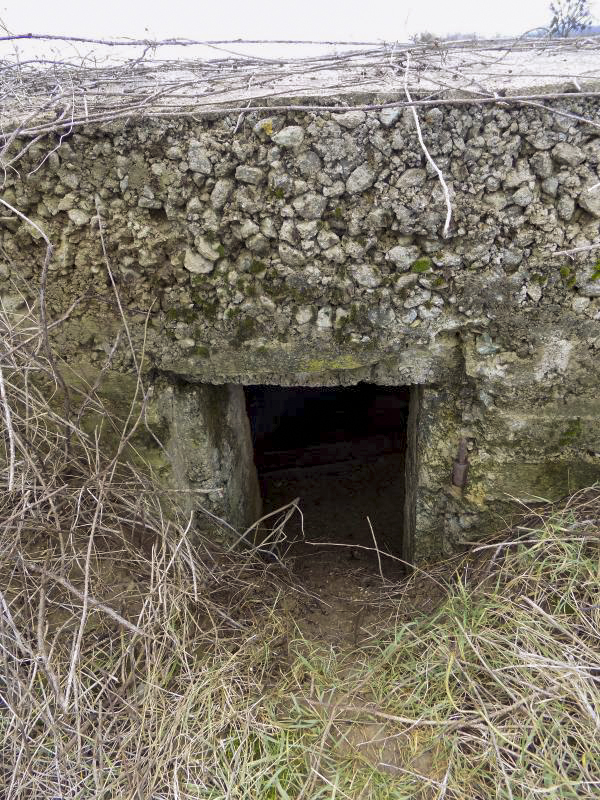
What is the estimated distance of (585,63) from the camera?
82.7 inches

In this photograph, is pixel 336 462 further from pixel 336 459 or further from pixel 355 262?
pixel 355 262

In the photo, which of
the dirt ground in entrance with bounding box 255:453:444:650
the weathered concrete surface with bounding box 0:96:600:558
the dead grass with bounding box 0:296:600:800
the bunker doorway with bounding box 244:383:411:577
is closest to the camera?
the dead grass with bounding box 0:296:600:800

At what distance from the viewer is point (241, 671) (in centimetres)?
173

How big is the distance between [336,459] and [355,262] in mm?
2666

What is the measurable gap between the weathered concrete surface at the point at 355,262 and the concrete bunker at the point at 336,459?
119 centimetres

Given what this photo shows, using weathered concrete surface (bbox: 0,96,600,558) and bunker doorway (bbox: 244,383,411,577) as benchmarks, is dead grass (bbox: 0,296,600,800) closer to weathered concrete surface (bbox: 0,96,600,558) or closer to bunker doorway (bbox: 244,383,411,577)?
weathered concrete surface (bbox: 0,96,600,558)

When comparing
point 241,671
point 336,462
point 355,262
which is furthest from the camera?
point 336,462

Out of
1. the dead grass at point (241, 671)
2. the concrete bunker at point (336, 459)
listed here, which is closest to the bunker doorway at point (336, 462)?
the concrete bunker at point (336, 459)

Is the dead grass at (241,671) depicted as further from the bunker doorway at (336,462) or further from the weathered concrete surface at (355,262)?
the bunker doorway at (336,462)

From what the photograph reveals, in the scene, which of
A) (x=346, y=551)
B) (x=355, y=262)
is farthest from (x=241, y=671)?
(x=346, y=551)

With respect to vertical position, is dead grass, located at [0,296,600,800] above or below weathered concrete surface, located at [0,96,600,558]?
below

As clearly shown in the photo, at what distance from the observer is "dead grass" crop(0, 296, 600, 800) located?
4.71 ft

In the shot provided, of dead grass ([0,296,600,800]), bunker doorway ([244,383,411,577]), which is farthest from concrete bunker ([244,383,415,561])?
dead grass ([0,296,600,800])

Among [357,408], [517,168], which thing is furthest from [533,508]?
[357,408]
